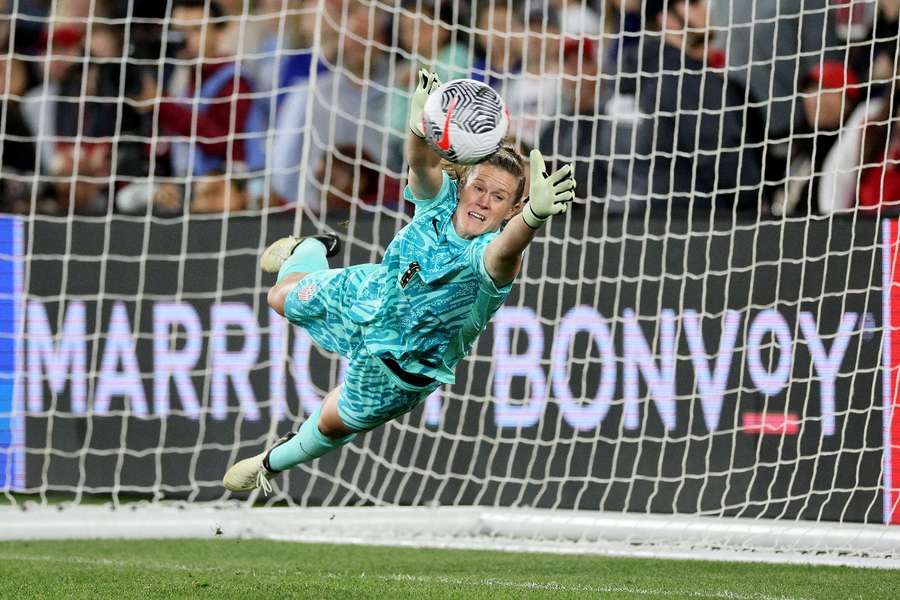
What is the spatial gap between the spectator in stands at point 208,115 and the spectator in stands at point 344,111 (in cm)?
25

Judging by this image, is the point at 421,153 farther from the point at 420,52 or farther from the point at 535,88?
the point at 420,52

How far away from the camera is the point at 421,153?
5.83 metres

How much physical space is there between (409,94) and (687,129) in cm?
197

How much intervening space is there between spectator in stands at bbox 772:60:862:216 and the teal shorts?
400 cm

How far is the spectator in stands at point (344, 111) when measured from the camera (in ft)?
34.8

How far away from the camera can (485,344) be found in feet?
32.4

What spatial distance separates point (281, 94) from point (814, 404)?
4.48 metres

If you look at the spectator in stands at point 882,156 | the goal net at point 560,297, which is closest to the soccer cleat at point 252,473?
the goal net at point 560,297

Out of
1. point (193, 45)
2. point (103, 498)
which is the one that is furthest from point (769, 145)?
point (103, 498)

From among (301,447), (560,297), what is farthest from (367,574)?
(560,297)

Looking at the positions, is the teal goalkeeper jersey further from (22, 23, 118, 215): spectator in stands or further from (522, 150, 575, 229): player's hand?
(22, 23, 118, 215): spectator in stands

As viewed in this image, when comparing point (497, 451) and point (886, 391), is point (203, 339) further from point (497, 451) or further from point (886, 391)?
point (886, 391)

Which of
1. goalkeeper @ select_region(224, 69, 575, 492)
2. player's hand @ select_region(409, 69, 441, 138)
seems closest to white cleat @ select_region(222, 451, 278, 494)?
goalkeeper @ select_region(224, 69, 575, 492)

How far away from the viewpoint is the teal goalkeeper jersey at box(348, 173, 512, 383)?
584cm
